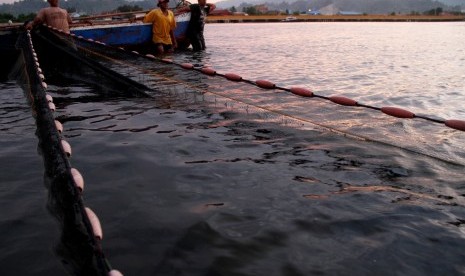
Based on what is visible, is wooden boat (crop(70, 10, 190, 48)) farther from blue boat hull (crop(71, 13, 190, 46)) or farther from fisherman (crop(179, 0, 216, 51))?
fisherman (crop(179, 0, 216, 51))

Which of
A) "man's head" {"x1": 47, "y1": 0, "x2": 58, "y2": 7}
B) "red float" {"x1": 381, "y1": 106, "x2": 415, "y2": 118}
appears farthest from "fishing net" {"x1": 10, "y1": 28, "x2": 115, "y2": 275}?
"man's head" {"x1": 47, "y1": 0, "x2": 58, "y2": 7}

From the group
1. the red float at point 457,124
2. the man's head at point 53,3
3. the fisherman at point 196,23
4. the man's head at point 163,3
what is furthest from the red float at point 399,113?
the fisherman at point 196,23

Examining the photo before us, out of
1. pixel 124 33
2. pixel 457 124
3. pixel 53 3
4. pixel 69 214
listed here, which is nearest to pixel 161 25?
pixel 124 33

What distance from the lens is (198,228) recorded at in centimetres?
331

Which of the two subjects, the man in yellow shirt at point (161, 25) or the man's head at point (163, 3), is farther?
the man in yellow shirt at point (161, 25)

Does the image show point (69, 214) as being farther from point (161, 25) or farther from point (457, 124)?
point (161, 25)

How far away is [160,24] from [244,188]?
13.7m

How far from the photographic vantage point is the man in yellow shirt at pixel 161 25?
16188mm

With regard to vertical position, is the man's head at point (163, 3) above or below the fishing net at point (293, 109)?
above

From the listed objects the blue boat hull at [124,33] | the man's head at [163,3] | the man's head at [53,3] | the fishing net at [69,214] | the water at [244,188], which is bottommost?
the water at [244,188]

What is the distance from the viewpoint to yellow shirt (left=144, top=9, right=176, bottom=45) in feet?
53.5

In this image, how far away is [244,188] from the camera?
4102 millimetres

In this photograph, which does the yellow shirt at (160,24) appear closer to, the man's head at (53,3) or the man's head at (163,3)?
the man's head at (163,3)

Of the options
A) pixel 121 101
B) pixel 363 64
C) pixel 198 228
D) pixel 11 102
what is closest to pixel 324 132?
pixel 198 228
